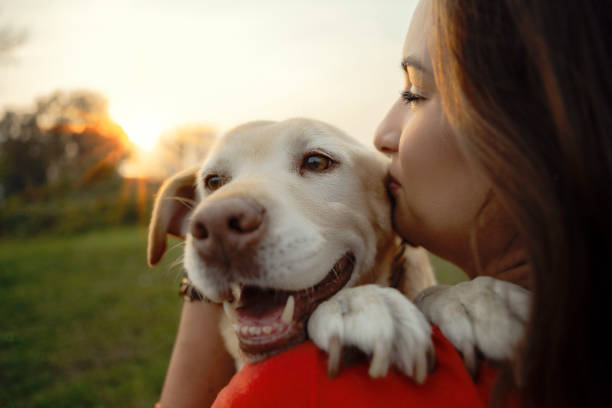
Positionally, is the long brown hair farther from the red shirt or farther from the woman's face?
the woman's face

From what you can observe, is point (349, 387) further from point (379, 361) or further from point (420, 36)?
point (420, 36)

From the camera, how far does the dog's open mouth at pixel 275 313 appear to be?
169cm

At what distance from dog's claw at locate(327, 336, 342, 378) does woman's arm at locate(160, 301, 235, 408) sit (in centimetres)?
135

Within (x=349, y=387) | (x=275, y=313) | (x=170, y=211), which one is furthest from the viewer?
(x=170, y=211)

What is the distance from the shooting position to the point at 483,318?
1370 millimetres

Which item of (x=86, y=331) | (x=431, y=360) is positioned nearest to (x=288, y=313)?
(x=431, y=360)

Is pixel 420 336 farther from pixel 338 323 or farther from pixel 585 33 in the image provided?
pixel 585 33

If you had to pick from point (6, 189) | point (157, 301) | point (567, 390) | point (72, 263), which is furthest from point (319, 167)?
point (6, 189)

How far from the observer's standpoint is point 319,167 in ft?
8.05

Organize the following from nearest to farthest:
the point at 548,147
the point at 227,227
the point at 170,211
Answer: the point at 548,147 < the point at 227,227 < the point at 170,211

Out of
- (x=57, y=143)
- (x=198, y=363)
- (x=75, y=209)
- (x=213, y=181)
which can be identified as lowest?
(x=75, y=209)

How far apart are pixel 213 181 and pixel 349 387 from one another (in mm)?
1753

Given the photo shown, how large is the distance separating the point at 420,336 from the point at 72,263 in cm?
1445

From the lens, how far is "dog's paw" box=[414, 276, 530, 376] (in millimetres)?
1315
